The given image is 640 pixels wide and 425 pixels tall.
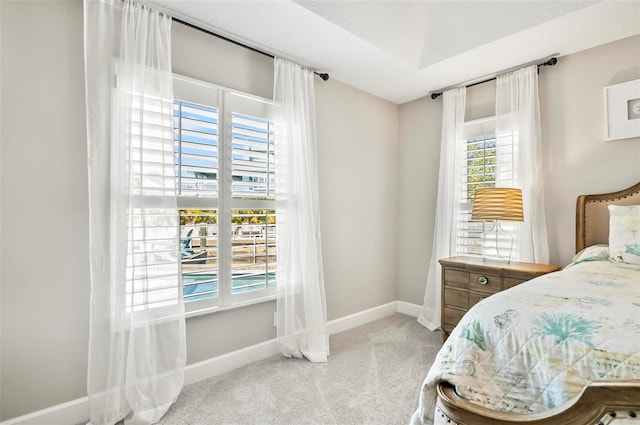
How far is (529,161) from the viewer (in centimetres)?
274

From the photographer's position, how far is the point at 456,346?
3.91ft

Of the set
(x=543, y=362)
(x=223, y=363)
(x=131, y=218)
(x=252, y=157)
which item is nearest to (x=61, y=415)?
(x=223, y=363)

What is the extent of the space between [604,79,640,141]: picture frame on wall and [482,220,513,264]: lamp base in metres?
1.01

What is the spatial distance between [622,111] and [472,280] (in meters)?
1.64

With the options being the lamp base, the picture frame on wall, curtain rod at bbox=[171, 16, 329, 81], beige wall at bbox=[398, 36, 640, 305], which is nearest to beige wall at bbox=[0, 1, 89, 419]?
curtain rod at bbox=[171, 16, 329, 81]

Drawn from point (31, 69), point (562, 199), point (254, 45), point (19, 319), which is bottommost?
point (19, 319)

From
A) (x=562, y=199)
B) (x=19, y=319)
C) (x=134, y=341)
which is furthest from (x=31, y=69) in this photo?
(x=562, y=199)

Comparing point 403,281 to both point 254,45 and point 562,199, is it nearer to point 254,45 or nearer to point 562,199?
point 562,199

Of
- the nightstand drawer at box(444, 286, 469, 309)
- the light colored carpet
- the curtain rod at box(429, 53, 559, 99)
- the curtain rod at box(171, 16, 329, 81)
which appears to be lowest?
the light colored carpet

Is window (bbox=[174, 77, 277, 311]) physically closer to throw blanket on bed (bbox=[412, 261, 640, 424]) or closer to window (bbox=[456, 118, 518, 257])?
throw blanket on bed (bbox=[412, 261, 640, 424])

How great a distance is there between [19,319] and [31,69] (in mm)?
1293

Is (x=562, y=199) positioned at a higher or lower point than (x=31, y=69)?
lower

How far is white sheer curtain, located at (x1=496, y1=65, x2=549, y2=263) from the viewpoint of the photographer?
2.71 metres

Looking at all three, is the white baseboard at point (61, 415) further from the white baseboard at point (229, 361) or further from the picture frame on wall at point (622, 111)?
the picture frame on wall at point (622, 111)
